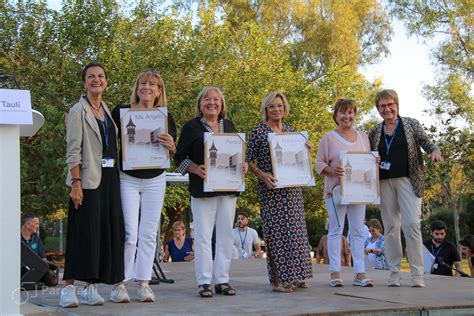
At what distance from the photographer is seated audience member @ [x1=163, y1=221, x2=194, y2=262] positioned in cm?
1202

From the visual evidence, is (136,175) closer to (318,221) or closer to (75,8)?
(75,8)

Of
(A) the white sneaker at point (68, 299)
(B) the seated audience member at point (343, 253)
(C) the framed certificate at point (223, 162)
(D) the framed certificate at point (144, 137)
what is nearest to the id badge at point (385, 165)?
(C) the framed certificate at point (223, 162)

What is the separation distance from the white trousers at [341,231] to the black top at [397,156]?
0.44 metres

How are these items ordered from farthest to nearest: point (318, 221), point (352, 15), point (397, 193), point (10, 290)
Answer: point (352, 15)
point (318, 221)
point (397, 193)
point (10, 290)

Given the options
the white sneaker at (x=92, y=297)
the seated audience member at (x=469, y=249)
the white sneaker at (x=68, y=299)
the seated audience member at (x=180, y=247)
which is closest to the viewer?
the white sneaker at (x=68, y=299)

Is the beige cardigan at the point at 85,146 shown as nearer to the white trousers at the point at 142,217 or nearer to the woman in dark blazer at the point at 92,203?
the woman in dark blazer at the point at 92,203

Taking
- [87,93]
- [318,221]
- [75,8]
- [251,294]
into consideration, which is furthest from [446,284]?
[318,221]

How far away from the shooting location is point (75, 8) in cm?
2123

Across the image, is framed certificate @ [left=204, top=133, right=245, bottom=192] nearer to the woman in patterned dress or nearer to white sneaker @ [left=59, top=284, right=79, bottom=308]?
the woman in patterned dress

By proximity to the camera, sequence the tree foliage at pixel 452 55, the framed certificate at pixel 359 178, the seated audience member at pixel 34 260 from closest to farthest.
A: the seated audience member at pixel 34 260
the framed certificate at pixel 359 178
the tree foliage at pixel 452 55

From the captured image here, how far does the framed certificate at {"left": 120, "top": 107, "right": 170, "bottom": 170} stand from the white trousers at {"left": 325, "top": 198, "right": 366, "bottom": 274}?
2023 millimetres

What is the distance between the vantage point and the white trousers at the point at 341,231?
735 cm

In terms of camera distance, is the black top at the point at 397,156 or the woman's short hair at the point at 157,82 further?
the black top at the point at 397,156

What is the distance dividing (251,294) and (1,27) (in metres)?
16.8
